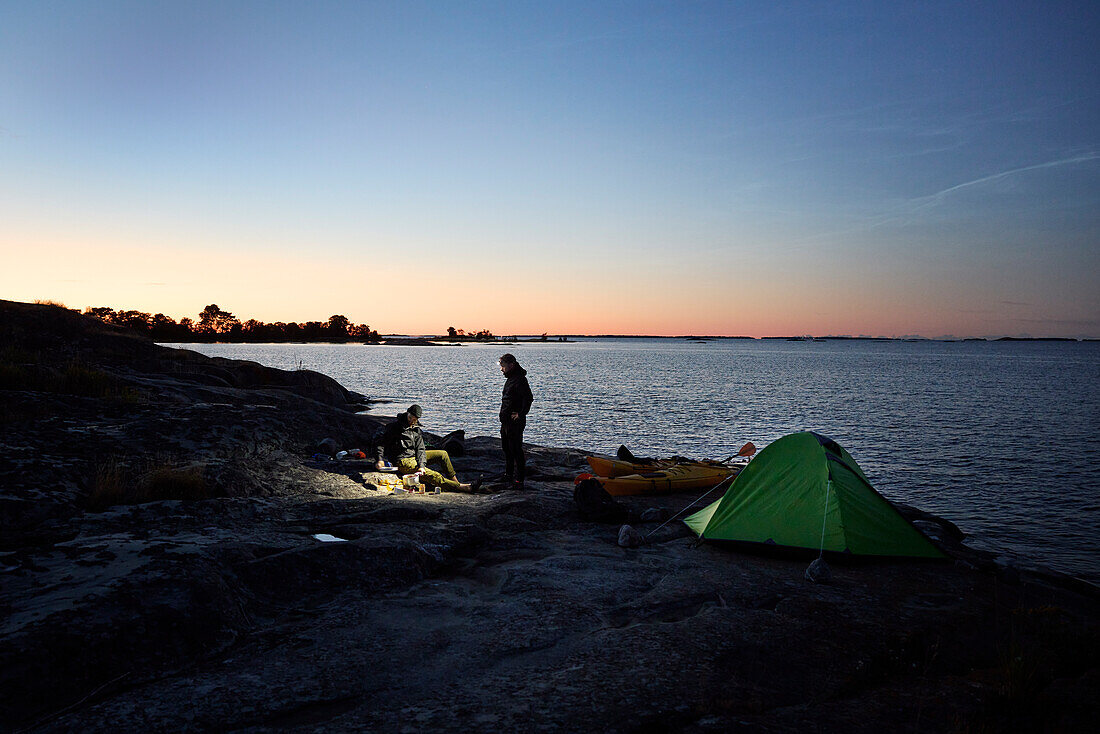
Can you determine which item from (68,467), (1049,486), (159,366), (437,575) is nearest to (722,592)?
(437,575)

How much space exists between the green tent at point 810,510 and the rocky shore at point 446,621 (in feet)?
1.18

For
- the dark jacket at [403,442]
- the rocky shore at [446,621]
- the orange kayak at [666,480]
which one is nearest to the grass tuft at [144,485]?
the rocky shore at [446,621]

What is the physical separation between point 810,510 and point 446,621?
593 centimetres

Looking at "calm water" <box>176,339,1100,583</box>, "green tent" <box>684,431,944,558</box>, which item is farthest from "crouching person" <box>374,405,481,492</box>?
"calm water" <box>176,339,1100,583</box>

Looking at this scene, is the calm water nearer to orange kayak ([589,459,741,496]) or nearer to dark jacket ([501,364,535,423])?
orange kayak ([589,459,741,496])

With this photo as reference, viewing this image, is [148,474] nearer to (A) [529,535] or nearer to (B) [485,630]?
(A) [529,535]

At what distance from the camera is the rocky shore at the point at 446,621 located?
14.8ft

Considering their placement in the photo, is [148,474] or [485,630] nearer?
[485,630]

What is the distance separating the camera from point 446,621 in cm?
622

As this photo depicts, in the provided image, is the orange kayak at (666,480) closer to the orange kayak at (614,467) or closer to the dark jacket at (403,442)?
the orange kayak at (614,467)

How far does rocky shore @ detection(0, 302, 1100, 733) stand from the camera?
450 centimetres

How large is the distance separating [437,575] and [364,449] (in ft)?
35.4

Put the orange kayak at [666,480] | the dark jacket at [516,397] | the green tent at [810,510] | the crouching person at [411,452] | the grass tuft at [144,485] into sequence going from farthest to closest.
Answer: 1. the orange kayak at [666,480]
2. the dark jacket at [516,397]
3. the crouching person at [411,452]
4. the green tent at [810,510]
5. the grass tuft at [144,485]

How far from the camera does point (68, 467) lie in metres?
9.22
